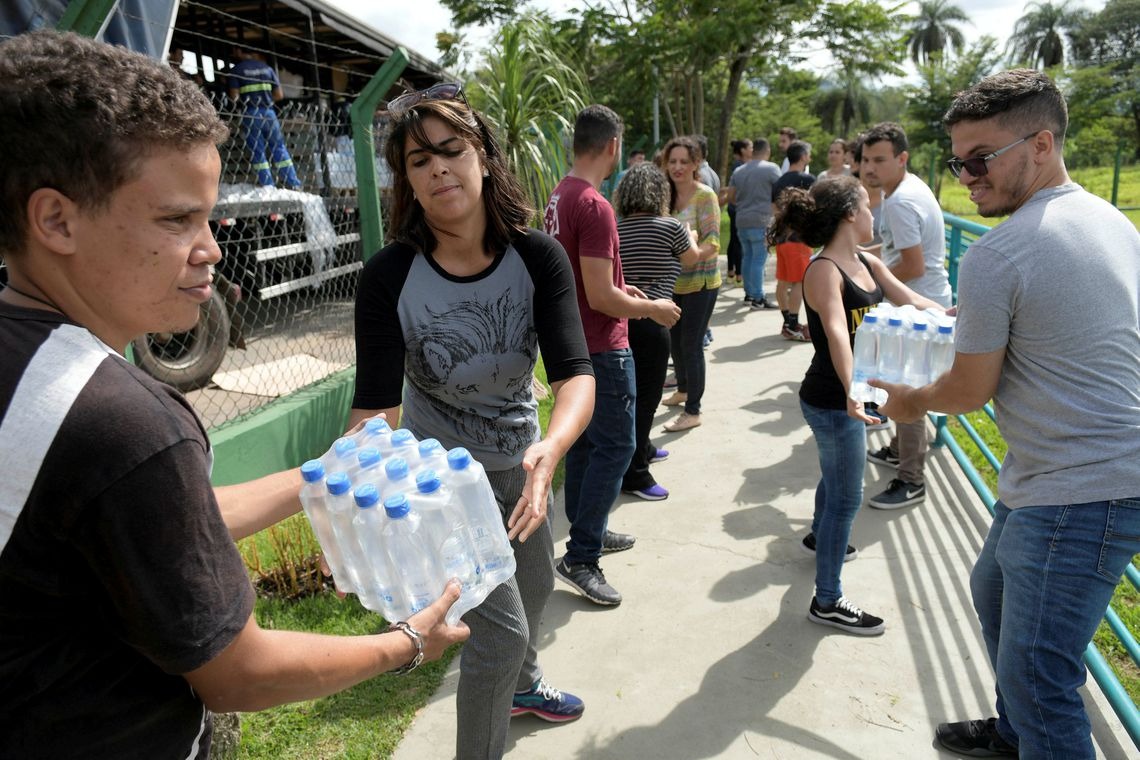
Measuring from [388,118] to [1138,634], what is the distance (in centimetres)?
357

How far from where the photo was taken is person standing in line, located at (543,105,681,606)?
360 cm

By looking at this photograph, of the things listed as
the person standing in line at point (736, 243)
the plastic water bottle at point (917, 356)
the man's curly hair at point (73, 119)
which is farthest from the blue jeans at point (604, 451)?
the person standing in line at point (736, 243)

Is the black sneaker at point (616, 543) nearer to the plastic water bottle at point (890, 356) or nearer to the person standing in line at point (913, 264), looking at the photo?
the person standing in line at point (913, 264)

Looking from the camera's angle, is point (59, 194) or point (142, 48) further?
point (142, 48)

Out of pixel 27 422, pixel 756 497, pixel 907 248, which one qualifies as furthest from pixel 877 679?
pixel 27 422

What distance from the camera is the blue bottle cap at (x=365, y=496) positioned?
157cm

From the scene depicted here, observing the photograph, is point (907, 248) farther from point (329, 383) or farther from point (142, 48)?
point (142, 48)

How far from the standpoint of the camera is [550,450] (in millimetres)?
2033

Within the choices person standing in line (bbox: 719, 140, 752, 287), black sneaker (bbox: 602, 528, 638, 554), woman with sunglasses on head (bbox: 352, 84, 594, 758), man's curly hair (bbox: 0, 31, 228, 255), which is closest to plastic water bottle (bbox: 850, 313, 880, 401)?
woman with sunglasses on head (bbox: 352, 84, 594, 758)

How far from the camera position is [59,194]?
1.00m

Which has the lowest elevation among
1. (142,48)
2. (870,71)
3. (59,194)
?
(59,194)

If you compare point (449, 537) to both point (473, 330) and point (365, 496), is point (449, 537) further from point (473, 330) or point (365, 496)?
point (473, 330)

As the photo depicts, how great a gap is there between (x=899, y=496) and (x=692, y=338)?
186 cm

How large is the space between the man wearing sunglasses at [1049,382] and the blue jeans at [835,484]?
41.3 inches
